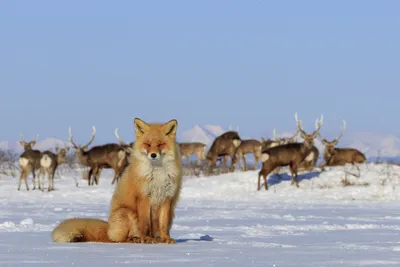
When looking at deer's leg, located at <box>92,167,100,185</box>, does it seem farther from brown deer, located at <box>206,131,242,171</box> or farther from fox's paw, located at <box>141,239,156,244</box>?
fox's paw, located at <box>141,239,156,244</box>

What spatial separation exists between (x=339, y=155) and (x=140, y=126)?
912 inches

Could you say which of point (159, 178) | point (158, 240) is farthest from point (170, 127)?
point (158, 240)

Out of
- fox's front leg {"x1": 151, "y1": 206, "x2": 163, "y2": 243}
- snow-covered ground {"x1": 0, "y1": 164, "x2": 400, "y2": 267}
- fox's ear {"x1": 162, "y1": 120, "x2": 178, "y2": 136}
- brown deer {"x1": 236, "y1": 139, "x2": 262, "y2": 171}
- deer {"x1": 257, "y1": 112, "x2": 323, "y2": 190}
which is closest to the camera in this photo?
snow-covered ground {"x1": 0, "y1": 164, "x2": 400, "y2": 267}

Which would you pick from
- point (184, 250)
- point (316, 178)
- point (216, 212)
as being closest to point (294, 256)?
point (184, 250)

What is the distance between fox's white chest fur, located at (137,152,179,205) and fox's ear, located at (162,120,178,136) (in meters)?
0.26

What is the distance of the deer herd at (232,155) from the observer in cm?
2583

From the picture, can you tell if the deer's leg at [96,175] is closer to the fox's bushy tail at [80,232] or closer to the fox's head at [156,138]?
the fox's bushy tail at [80,232]

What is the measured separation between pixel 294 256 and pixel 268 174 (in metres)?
19.8

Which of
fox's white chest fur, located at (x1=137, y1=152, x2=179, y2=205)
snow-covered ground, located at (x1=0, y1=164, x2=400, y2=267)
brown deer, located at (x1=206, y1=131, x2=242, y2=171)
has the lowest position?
snow-covered ground, located at (x1=0, y1=164, x2=400, y2=267)

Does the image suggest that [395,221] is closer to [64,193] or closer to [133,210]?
[133,210]

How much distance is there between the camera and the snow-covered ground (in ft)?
20.4

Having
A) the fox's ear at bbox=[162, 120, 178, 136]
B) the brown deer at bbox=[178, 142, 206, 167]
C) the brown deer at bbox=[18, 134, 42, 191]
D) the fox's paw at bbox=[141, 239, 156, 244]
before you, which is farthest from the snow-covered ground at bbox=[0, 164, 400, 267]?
the brown deer at bbox=[178, 142, 206, 167]

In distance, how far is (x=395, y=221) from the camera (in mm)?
13859

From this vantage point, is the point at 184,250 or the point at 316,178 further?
the point at 316,178
